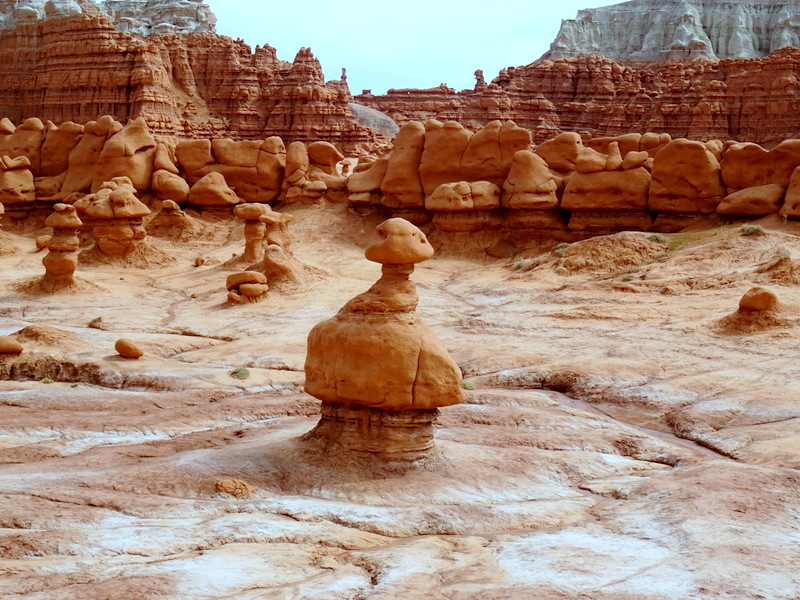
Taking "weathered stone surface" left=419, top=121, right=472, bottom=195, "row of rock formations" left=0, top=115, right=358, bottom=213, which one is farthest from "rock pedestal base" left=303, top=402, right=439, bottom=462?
"row of rock formations" left=0, top=115, right=358, bottom=213

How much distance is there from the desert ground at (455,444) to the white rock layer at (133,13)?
110 feet

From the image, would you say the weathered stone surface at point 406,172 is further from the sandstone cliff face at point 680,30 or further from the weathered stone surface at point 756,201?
the sandstone cliff face at point 680,30

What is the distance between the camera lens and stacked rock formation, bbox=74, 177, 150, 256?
2341cm

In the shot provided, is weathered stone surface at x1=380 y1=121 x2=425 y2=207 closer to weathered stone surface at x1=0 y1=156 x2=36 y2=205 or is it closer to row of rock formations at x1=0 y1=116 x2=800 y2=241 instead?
row of rock formations at x1=0 y1=116 x2=800 y2=241

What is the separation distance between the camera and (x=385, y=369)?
1029 centimetres

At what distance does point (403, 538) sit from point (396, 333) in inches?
94.8

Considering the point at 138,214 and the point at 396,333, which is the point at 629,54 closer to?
the point at 138,214

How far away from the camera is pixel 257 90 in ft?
172

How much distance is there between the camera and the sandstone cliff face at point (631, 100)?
53875 mm

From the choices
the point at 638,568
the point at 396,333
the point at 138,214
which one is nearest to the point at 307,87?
the point at 138,214

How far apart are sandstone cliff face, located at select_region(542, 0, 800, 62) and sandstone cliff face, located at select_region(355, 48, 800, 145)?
454cm

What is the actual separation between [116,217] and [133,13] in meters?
37.0

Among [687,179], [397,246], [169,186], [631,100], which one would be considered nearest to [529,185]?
[687,179]

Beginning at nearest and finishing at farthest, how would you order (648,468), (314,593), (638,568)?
(314,593) → (638,568) → (648,468)
